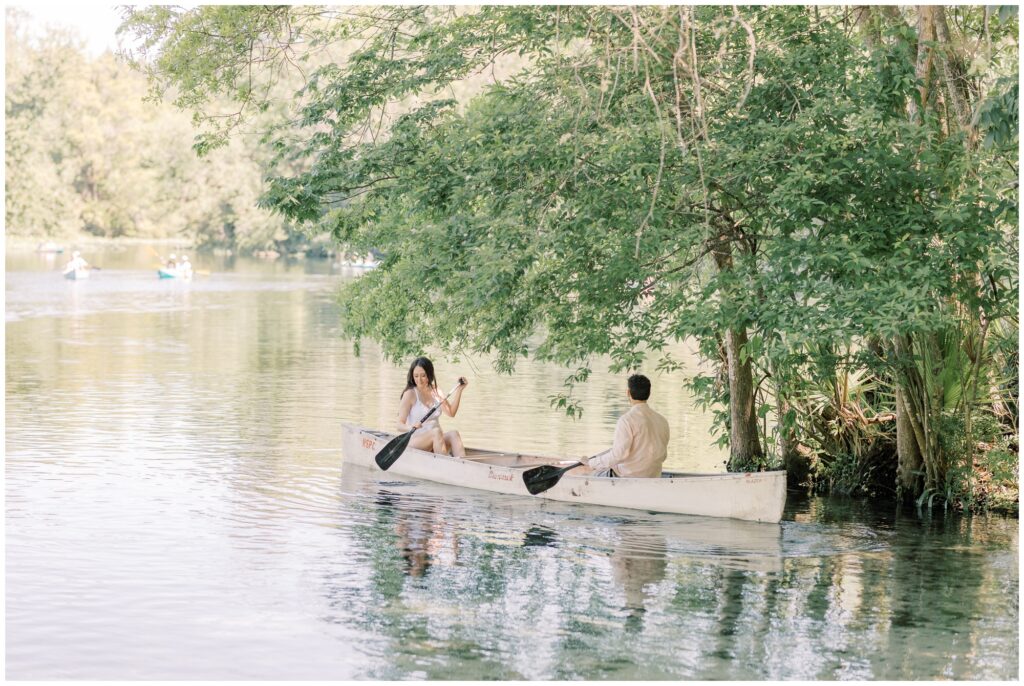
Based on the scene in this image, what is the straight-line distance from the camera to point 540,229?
11.7 m

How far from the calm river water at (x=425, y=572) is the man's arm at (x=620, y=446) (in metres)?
0.45

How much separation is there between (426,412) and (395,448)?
500 mm

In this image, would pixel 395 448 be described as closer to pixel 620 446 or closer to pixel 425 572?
pixel 620 446

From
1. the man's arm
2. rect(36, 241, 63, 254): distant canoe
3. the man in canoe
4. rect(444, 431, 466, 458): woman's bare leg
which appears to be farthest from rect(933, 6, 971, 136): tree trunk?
rect(36, 241, 63, 254): distant canoe

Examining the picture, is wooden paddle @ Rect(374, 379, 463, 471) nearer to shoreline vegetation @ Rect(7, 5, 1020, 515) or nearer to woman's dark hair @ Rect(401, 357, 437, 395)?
woman's dark hair @ Rect(401, 357, 437, 395)

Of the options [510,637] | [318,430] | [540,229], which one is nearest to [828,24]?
[540,229]

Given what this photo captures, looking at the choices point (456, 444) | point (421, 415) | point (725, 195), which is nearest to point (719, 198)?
point (725, 195)

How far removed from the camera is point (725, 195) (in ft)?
39.4

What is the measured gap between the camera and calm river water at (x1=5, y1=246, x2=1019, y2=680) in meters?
8.41

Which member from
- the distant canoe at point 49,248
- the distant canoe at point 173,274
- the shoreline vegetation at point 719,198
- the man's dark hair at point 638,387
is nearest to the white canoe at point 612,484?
the man's dark hair at point 638,387

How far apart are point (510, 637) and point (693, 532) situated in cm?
385

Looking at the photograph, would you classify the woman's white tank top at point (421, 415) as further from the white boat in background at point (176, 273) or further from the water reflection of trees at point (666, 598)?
the white boat in background at point (176, 273)

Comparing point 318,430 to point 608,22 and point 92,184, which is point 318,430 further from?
point 92,184

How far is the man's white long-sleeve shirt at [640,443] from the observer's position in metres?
13.0
